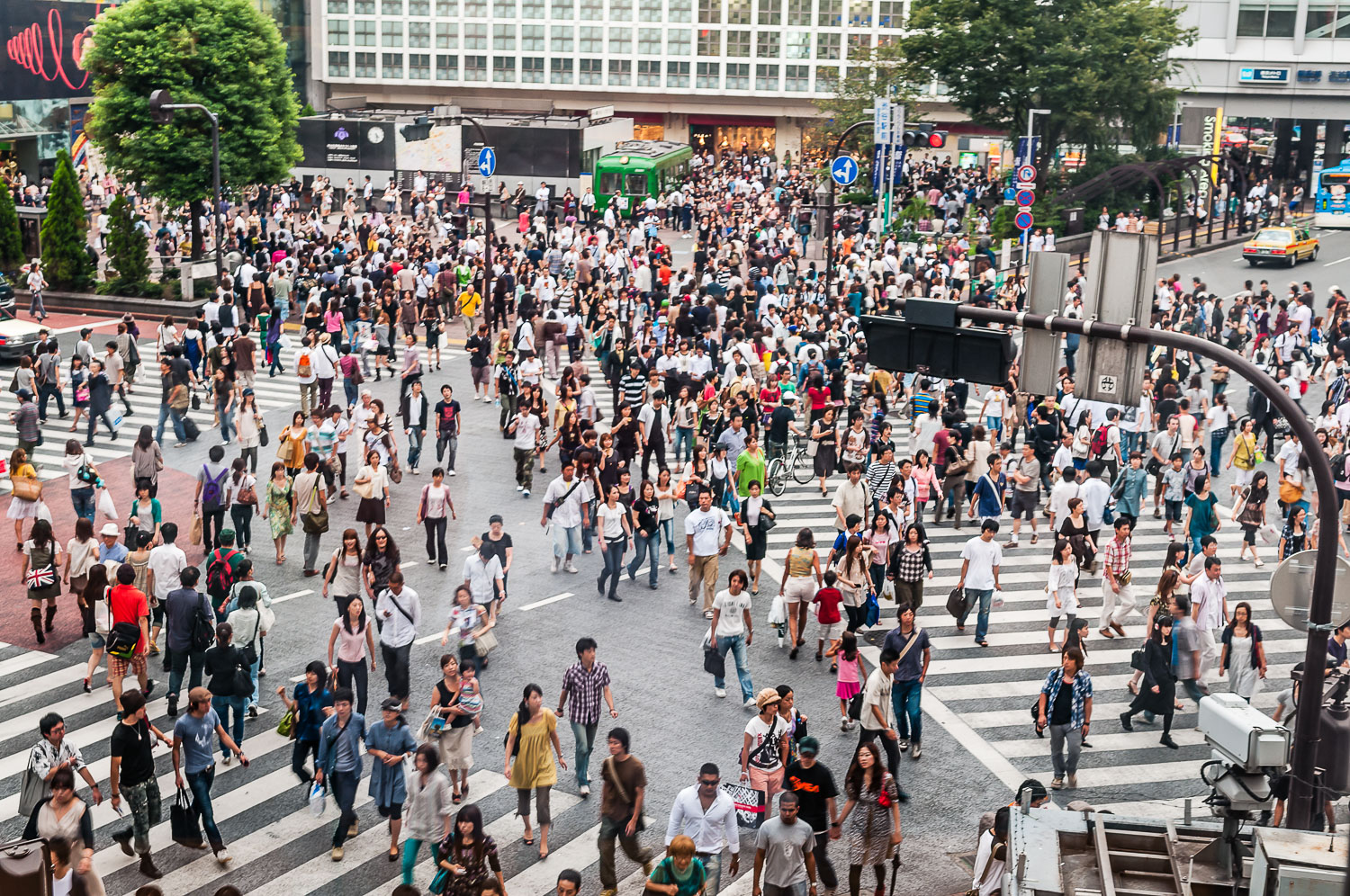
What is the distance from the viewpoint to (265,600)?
48.8 ft

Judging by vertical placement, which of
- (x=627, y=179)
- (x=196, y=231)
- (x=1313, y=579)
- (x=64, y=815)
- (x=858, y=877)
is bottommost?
(x=858, y=877)

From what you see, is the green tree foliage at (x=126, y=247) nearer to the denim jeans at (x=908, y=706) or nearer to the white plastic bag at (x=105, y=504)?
the white plastic bag at (x=105, y=504)

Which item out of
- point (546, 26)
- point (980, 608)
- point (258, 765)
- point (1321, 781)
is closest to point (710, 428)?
point (980, 608)

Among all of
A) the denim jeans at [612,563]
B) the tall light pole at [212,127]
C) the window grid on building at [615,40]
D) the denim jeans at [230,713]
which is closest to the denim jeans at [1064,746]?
the denim jeans at [612,563]

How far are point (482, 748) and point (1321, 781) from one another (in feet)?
24.7

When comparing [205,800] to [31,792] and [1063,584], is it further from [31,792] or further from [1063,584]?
[1063,584]

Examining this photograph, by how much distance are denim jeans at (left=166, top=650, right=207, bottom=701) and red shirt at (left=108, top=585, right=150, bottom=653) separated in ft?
1.29

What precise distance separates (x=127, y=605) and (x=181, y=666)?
81 cm

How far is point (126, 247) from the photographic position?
38.2 metres

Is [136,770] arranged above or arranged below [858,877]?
above

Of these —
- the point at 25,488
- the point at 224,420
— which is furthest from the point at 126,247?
the point at 25,488

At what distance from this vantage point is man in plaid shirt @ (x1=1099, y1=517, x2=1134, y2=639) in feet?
56.4

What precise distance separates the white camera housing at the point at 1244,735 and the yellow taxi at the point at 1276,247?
42.3 meters

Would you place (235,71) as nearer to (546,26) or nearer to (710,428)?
(710,428)
